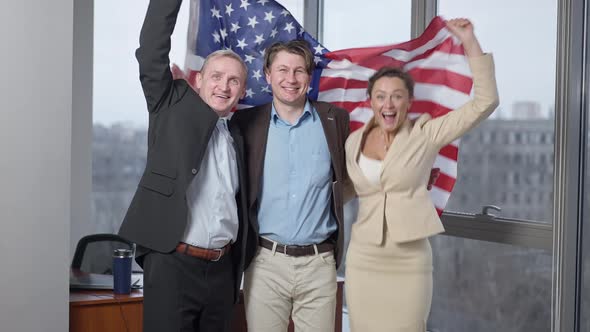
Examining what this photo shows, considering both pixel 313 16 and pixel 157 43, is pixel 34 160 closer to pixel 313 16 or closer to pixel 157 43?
pixel 157 43

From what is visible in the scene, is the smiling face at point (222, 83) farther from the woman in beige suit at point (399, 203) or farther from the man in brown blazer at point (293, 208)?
the woman in beige suit at point (399, 203)

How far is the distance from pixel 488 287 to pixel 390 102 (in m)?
1.28

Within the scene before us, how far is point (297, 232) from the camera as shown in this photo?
2768 mm

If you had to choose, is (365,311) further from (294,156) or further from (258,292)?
(294,156)

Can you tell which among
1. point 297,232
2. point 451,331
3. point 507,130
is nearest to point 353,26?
point 507,130

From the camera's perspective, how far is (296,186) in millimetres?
2795

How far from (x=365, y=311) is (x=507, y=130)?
1.24 meters

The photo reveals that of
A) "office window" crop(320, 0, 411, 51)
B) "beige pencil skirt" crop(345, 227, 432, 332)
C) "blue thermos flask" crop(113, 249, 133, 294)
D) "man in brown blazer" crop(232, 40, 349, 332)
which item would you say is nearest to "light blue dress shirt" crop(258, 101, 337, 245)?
"man in brown blazer" crop(232, 40, 349, 332)

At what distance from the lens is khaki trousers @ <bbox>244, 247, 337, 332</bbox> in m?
2.77

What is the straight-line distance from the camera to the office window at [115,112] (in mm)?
4871

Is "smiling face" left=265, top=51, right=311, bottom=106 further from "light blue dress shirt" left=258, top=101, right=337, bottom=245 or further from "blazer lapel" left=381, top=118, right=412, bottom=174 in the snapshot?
"blazer lapel" left=381, top=118, right=412, bottom=174

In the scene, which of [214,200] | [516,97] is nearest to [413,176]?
[214,200]

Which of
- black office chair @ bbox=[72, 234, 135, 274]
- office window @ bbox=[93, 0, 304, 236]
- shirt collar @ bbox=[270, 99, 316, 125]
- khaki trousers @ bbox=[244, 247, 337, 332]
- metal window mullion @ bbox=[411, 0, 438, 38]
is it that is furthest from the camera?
office window @ bbox=[93, 0, 304, 236]

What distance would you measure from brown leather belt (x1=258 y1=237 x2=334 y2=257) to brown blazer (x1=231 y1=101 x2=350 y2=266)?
0.05 meters
